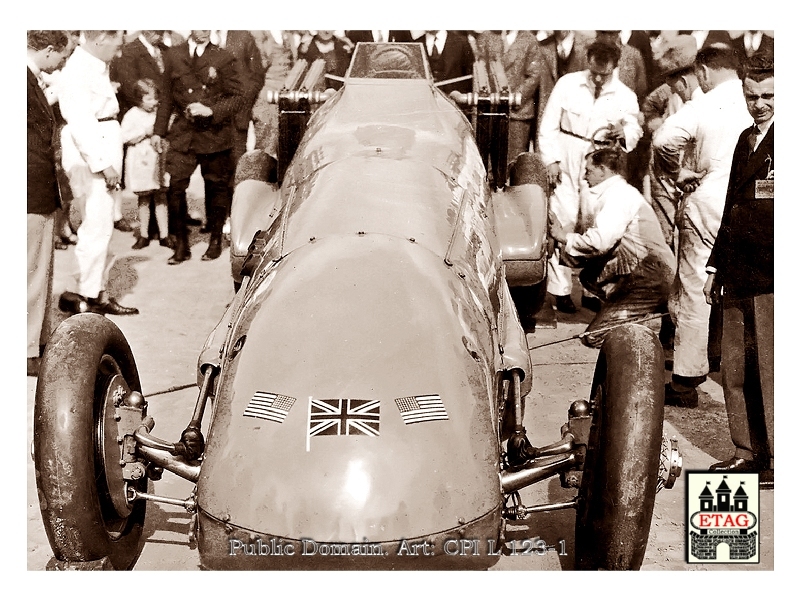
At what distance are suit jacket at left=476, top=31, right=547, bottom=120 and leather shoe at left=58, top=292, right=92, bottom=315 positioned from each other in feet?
11.2

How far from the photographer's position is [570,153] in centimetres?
859

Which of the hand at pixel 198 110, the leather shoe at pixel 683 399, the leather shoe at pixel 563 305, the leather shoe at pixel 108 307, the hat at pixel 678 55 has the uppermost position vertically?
the hat at pixel 678 55

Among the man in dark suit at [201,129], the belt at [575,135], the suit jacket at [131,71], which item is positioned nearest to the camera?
the suit jacket at [131,71]

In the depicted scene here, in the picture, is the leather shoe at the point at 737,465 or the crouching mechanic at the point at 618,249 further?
the crouching mechanic at the point at 618,249

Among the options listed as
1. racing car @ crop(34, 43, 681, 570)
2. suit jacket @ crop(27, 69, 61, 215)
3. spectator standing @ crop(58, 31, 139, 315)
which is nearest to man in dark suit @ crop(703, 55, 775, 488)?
racing car @ crop(34, 43, 681, 570)

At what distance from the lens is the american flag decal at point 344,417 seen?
468cm

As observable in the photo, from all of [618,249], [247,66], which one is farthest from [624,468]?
[247,66]

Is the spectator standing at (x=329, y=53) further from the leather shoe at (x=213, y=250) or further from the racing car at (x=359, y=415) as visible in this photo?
the leather shoe at (x=213, y=250)

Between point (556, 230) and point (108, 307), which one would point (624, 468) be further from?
point (108, 307)

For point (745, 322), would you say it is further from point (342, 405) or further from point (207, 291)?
point (207, 291)

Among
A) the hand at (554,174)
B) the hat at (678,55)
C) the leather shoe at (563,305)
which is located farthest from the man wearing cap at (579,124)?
the hat at (678,55)

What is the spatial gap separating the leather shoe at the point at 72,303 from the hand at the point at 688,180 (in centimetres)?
443

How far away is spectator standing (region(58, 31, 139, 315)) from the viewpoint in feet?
24.3
